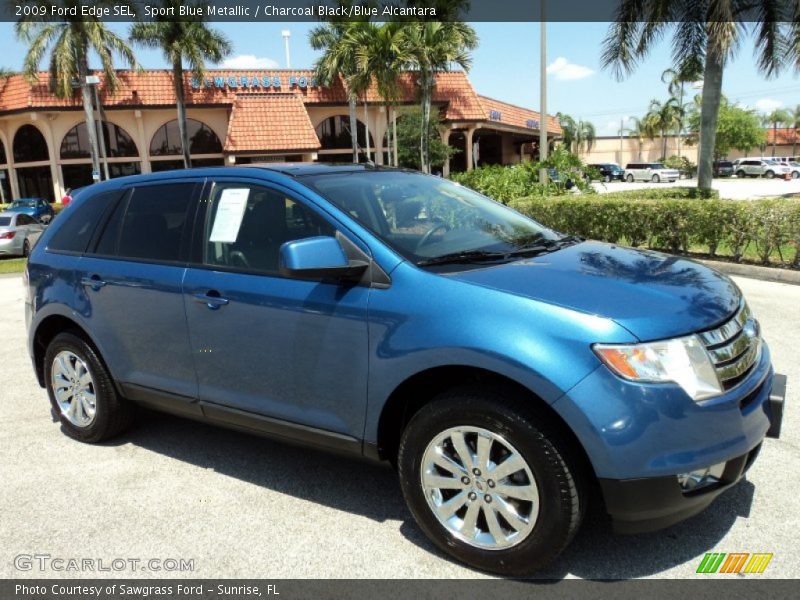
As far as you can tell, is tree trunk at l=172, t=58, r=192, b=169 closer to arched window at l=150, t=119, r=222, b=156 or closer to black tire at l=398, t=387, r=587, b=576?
arched window at l=150, t=119, r=222, b=156

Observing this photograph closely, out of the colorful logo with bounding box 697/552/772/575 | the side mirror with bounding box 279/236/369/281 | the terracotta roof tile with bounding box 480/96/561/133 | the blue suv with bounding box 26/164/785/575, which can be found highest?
the terracotta roof tile with bounding box 480/96/561/133

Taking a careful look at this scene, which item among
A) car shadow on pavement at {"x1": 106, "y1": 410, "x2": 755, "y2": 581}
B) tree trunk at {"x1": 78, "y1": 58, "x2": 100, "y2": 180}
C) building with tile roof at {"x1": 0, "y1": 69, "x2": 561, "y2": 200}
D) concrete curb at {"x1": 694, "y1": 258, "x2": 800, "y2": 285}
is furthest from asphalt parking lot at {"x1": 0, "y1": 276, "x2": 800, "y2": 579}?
tree trunk at {"x1": 78, "y1": 58, "x2": 100, "y2": 180}

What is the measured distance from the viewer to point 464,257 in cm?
320

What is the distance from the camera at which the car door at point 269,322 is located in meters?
3.10

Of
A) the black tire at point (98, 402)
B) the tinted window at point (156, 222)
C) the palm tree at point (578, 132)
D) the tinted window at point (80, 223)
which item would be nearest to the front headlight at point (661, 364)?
the tinted window at point (156, 222)

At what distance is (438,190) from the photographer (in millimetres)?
4055

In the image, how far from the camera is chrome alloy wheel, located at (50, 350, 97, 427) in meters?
4.38

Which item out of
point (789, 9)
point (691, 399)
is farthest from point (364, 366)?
point (789, 9)

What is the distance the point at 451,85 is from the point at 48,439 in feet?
106

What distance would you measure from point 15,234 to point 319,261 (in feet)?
67.4

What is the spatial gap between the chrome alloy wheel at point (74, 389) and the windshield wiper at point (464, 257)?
8.45 ft

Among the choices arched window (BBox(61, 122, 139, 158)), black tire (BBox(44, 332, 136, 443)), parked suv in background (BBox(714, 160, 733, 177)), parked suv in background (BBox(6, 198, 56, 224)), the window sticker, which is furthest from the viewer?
parked suv in background (BBox(714, 160, 733, 177))

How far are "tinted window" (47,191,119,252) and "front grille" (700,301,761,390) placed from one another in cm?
362

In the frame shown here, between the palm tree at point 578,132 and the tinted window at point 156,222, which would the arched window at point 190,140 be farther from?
the palm tree at point 578,132
